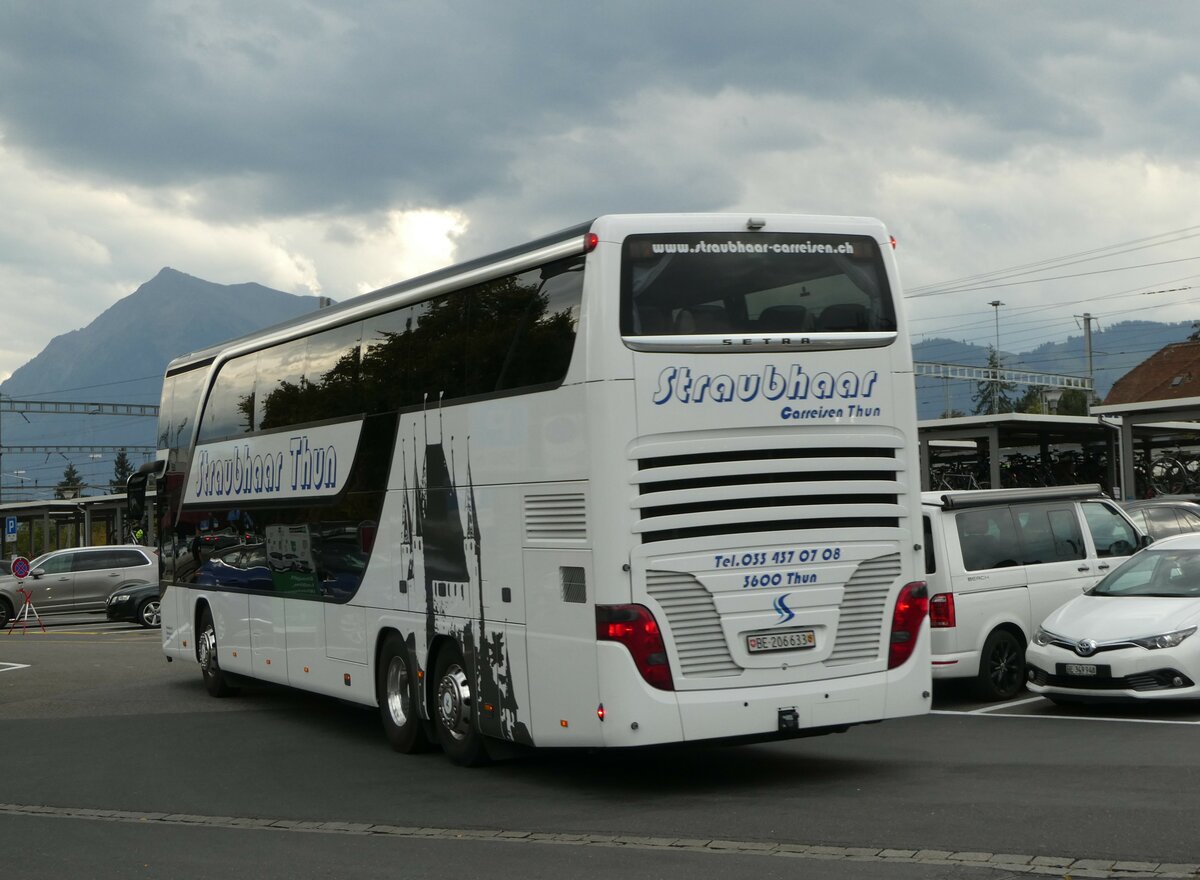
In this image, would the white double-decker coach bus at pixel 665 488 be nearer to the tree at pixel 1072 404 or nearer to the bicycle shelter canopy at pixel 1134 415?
the bicycle shelter canopy at pixel 1134 415

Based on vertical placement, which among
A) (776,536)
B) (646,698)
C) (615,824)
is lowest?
(615,824)

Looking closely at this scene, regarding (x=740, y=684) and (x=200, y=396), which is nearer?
(x=740, y=684)

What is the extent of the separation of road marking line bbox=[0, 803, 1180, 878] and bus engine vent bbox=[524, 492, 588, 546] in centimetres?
206

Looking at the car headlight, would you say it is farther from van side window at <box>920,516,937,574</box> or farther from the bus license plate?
the bus license plate

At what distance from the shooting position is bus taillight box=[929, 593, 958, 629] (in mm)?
14062

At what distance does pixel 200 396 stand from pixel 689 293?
9331 millimetres

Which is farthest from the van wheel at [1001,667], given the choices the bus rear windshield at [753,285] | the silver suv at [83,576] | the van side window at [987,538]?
the silver suv at [83,576]

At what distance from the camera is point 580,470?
9.97 m

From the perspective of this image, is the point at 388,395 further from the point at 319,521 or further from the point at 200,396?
the point at 200,396

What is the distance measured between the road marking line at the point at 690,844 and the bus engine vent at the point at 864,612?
232cm

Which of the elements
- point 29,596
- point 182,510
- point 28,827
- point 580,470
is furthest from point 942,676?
point 29,596

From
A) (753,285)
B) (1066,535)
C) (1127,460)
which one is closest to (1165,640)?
(1066,535)

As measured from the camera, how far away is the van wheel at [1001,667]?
14.4 meters

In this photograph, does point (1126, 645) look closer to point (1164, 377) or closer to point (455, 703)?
point (455, 703)
